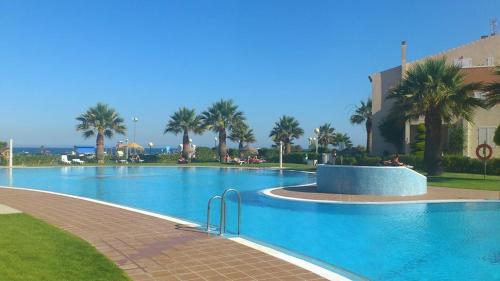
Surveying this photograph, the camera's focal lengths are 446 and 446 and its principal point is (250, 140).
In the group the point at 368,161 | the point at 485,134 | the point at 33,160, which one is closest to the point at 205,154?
the point at 33,160

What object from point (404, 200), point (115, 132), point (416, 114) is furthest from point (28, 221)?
point (115, 132)

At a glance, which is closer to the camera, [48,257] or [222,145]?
[48,257]

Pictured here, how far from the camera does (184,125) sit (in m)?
42.2

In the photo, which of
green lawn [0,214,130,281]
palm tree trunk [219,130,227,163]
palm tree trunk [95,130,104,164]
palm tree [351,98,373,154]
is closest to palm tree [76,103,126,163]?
palm tree trunk [95,130,104,164]

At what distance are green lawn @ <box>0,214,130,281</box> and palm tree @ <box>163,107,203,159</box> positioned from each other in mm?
34254

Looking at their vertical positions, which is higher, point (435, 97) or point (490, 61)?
point (490, 61)

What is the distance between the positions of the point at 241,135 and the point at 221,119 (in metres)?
4.44

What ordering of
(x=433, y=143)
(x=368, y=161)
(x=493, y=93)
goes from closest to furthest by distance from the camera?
1. (x=493, y=93)
2. (x=433, y=143)
3. (x=368, y=161)

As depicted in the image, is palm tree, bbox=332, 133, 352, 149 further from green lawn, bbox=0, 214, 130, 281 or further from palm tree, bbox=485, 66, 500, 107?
green lawn, bbox=0, 214, 130, 281

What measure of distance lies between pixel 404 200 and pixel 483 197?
3.07 meters

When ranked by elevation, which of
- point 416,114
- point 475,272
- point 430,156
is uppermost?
point 416,114

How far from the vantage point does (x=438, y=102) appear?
21656 mm

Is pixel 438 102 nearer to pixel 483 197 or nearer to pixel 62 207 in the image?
pixel 483 197

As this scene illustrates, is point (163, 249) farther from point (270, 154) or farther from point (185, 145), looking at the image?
point (270, 154)
